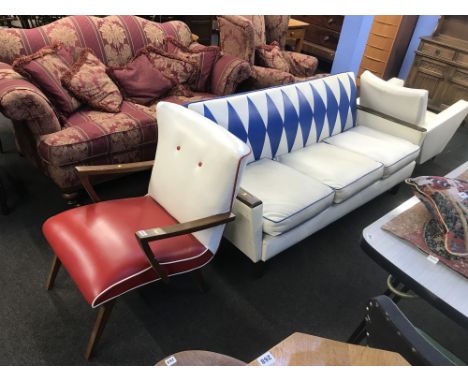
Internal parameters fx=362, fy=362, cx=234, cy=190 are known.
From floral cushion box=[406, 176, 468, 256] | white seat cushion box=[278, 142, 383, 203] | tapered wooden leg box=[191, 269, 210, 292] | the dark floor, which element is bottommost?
the dark floor

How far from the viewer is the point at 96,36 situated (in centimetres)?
238

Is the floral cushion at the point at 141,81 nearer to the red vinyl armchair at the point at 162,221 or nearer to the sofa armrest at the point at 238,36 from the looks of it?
the sofa armrest at the point at 238,36

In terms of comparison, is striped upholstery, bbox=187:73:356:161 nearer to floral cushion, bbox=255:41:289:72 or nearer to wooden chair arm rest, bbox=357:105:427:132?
wooden chair arm rest, bbox=357:105:427:132

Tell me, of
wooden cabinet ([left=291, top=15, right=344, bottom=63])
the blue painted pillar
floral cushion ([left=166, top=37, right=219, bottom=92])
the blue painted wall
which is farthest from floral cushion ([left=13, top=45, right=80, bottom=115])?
the blue painted wall

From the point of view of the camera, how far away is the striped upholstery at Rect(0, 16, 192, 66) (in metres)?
2.15

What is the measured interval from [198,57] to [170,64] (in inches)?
8.7

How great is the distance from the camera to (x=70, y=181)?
200 cm

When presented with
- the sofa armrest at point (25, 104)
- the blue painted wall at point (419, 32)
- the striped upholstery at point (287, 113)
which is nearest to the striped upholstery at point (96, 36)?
the sofa armrest at point (25, 104)

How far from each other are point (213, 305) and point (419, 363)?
3.44 feet

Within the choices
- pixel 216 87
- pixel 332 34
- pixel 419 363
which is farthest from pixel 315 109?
pixel 332 34

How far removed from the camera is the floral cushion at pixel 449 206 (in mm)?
1278

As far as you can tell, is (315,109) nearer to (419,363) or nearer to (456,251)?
(456,251)

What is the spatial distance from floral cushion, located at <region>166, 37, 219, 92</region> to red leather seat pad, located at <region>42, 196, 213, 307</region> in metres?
1.40

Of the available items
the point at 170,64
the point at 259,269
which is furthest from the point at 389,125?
the point at 170,64
